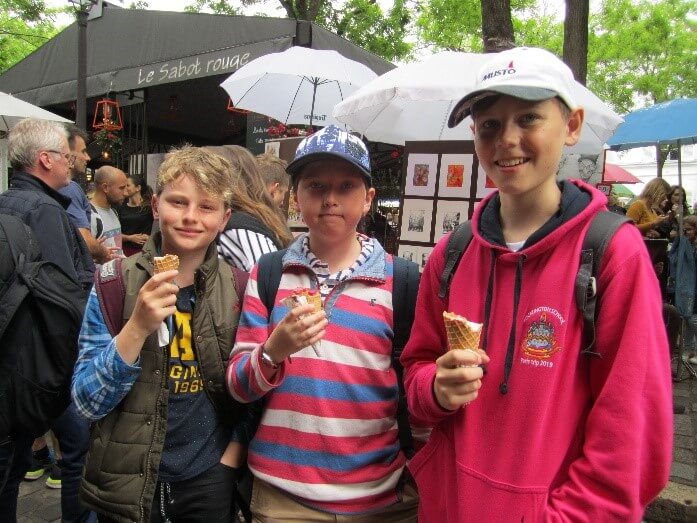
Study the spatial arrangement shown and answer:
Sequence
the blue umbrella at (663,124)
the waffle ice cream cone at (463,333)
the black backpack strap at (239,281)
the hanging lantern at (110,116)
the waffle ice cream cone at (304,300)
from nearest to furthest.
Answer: the waffle ice cream cone at (463,333) < the waffle ice cream cone at (304,300) < the black backpack strap at (239,281) < the blue umbrella at (663,124) < the hanging lantern at (110,116)

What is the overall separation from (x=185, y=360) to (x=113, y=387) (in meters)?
0.27

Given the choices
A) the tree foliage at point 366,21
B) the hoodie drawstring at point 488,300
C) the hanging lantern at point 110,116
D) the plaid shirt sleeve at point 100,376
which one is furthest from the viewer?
the tree foliage at point 366,21

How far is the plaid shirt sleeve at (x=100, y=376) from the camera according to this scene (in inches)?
69.4

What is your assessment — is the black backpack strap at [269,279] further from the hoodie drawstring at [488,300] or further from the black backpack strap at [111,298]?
the hoodie drawstring at [488,300]

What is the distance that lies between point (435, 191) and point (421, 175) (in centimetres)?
21

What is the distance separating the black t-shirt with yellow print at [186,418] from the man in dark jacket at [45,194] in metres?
1.44

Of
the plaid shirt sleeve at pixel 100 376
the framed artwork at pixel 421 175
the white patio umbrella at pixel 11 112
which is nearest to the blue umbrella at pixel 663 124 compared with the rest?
the framed artwork at pixel 421 175

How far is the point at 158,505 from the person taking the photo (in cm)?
194

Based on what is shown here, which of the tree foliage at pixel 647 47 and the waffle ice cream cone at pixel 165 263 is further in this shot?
the tree foliage at pixel 647 47

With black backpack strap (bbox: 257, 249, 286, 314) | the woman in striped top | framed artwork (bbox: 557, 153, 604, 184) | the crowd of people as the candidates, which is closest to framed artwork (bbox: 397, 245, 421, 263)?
framed artwork (bbox: 557, 153, 604, 184)

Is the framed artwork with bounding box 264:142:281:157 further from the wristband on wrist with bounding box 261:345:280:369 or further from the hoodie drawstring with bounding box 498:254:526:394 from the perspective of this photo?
the hoodie drawstring with bounding box 498:254:526:394

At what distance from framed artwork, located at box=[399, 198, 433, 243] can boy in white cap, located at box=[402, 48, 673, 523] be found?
3.56 m

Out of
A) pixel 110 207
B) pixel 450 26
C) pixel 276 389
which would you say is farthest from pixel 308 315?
pixel 450 26

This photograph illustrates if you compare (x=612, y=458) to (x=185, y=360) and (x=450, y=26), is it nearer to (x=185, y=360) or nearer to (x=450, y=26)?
(x=185, y=360)
